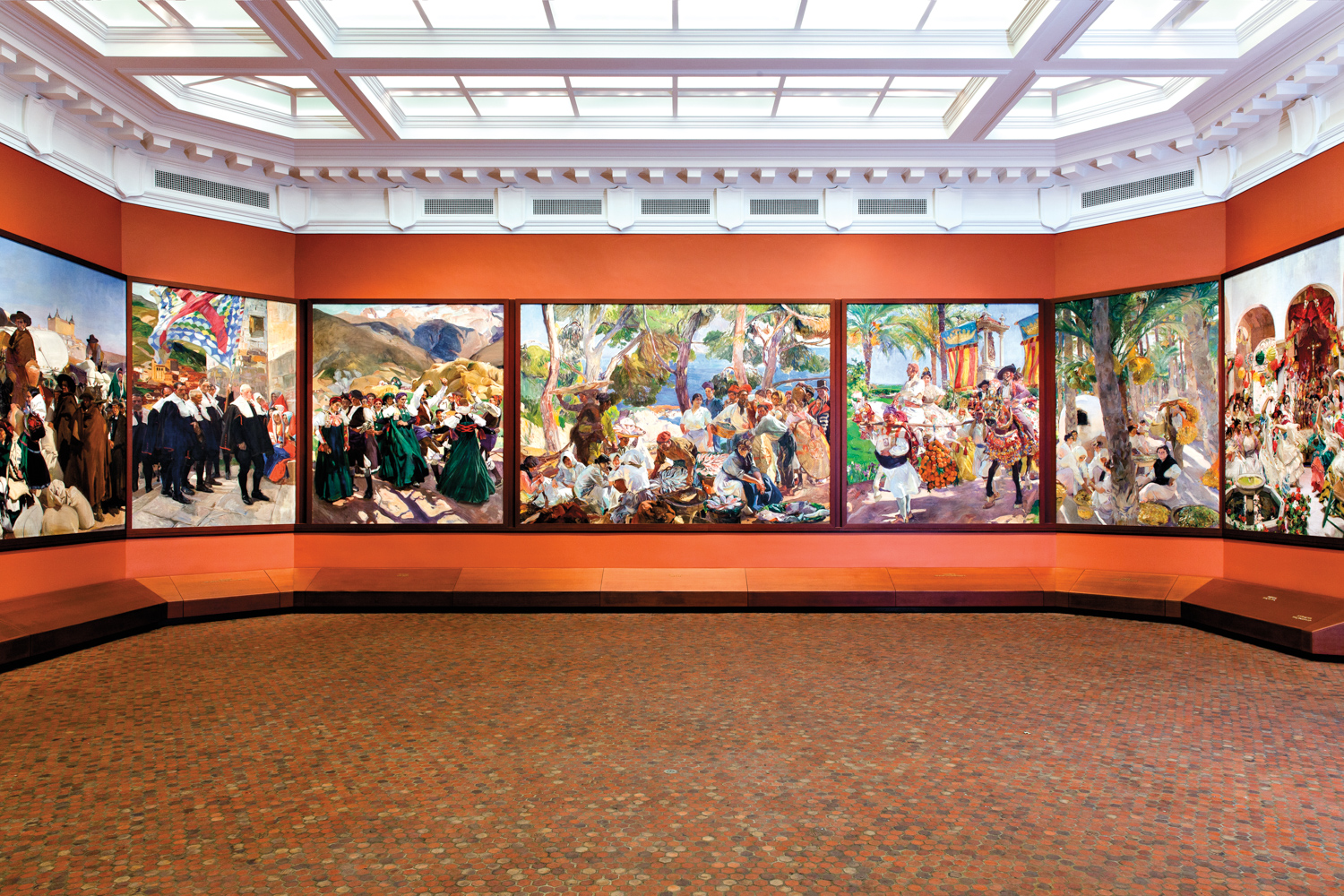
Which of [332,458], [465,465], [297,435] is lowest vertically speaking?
[465,465]

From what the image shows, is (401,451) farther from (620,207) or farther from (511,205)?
(620,207)

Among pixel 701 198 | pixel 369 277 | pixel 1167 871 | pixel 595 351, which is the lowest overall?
pixel 1167 871

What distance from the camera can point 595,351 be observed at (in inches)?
437

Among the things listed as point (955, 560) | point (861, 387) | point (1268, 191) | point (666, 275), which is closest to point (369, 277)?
point (666, 275)

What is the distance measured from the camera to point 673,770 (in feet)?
16.5

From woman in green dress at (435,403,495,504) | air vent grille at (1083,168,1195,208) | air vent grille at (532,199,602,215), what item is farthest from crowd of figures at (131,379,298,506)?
air vent grille at (1083,168,1195,208)

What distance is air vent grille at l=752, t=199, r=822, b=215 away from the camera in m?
11.2

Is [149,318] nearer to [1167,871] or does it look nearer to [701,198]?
[701,198]

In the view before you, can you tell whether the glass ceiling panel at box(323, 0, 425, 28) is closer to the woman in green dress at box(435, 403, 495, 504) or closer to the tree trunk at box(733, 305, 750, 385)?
the woman in green dress at box(435, 403, 495, 504)

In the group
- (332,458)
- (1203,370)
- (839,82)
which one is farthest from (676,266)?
(1203,370)

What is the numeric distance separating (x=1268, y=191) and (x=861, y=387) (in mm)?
5131

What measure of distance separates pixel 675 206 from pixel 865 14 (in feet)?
12.2

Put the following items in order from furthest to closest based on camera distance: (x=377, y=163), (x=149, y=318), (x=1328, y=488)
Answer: (x=377, y=163)
(x=149, y=318)
(x=1328, y=488)

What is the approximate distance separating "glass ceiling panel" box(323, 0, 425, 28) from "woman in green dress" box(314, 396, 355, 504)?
4.90 m
